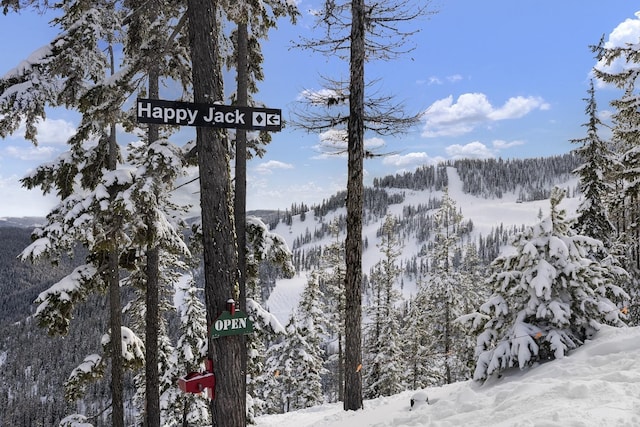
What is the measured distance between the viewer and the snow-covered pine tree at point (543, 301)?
659 centimetres

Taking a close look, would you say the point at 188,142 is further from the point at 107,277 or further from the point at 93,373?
the point at 93,373

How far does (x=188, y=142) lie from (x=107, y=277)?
3.95 m

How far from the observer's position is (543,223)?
284 inches

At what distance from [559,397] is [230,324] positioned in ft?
13.2

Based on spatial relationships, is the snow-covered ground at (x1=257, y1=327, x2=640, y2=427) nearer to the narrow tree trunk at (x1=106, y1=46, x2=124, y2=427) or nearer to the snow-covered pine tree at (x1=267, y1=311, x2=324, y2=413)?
the narrow tree trunk at (x1=106, y1=46, x2=124, y2=427)

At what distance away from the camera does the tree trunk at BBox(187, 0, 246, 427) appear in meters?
4.71

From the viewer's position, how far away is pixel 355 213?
8766 millimetres

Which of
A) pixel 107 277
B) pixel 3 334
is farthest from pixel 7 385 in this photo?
pixel 107 277

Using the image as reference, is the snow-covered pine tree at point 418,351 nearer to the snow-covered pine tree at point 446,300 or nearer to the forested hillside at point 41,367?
the snow-covered pine tree at point 446,300

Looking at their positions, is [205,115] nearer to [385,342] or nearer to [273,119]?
[273,119]

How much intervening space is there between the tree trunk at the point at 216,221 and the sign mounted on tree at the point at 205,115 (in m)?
0.19

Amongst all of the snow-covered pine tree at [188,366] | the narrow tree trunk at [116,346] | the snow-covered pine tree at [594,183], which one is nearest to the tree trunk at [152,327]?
the narrow tree trunk at [116,346]

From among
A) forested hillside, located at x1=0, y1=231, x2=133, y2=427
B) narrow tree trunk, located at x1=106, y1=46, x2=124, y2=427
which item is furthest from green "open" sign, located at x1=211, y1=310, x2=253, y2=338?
forested hillside, located at x1=0, y1=231, x2=133, y2=427

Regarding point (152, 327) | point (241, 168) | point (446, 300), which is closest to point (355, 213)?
point (241, 168)
